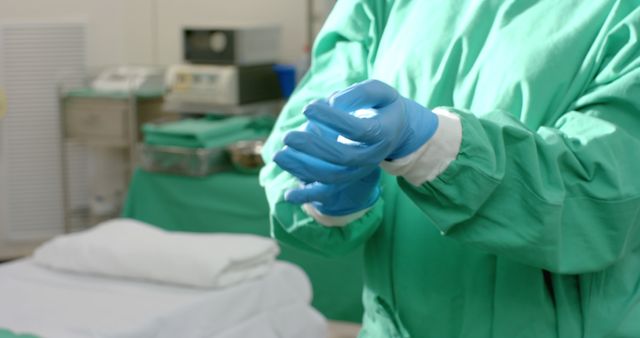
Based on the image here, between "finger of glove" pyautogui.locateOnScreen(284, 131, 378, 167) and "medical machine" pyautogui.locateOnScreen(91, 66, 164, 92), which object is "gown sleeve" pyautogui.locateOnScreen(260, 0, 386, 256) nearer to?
"finger of glove" pyautogui.locateOnScreen(284, 131, 378, 167)

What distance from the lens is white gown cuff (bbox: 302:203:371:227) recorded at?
1.16 metres

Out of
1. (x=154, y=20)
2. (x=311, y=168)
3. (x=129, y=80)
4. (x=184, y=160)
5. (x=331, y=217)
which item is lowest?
(x=184, y=160)

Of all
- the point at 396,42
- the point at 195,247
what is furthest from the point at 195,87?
the point at 396,42

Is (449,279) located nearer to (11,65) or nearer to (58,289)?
(58,289)

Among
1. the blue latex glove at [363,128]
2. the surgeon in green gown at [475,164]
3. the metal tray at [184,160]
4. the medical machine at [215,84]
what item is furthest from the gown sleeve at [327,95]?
the medical machine at [215,84]

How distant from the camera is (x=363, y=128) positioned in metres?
0.91

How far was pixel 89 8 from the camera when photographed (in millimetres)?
4184

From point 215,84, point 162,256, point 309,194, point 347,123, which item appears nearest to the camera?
point 347,123

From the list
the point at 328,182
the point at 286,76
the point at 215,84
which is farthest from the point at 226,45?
the point at 328,182

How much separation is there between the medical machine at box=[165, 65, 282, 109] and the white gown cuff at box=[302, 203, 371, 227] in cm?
254

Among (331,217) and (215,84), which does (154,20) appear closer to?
(215,84)

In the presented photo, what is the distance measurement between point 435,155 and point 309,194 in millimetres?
159

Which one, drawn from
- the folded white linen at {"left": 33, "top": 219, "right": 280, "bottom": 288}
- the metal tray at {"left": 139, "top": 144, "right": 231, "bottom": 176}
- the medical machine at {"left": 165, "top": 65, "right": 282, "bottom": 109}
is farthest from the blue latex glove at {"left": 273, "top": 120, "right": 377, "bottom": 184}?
the medical machine at {"left": 165, "top": 65, "right": 282, "bottom": 109}

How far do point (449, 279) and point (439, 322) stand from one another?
5cm
